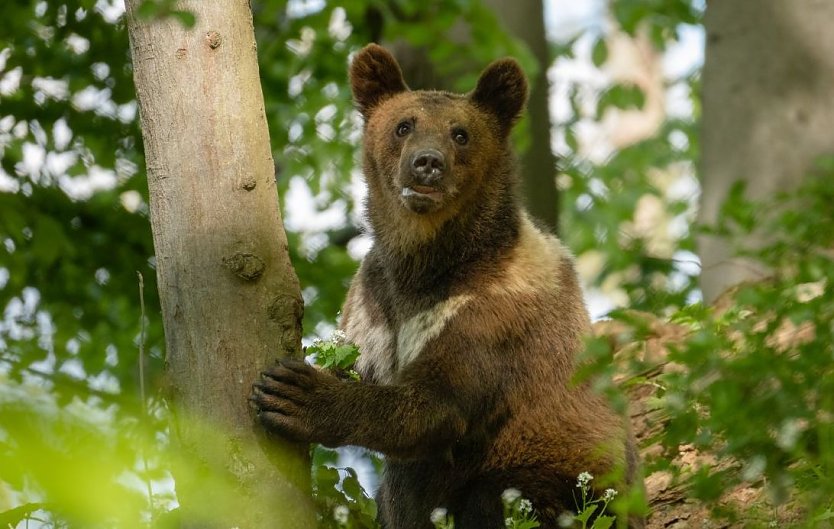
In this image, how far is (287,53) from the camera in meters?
11.6

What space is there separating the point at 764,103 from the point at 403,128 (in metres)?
4.51

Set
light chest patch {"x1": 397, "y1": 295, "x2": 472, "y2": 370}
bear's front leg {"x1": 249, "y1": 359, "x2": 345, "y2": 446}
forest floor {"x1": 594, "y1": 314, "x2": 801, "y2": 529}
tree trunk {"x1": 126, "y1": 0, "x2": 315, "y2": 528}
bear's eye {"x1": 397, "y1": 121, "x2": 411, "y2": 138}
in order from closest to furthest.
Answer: tree trunk {"x1": 126, "y1": 0, "x2": 315, "y2": 528} < bear's front leg {"x1": 249, "y1": 359, "x2": 345, "y2": 446} < forest floor {"x1": 594, "y1": 314, "x2": 801, "y2": 529} < light chest patch {"x1": 397, "y1": 295, "x2": 472, "y2": 370} < bear's eye {"x1": 397, "y1": 121, "x2": 411, "y2": 138}

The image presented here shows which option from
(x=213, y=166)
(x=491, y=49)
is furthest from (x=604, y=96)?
(x=213, y=166)

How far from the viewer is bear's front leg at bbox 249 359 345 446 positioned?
478cm

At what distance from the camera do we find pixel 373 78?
23.8 feet

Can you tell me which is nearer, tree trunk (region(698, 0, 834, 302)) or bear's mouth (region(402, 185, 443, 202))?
bear's mouth (region(402, 185, 443, 202))

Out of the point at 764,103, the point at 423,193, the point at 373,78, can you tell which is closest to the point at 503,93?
Result: the point at 373,78

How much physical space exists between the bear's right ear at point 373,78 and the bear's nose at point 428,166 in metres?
0.95

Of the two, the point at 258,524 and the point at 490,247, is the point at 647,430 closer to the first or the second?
the point at 490,247

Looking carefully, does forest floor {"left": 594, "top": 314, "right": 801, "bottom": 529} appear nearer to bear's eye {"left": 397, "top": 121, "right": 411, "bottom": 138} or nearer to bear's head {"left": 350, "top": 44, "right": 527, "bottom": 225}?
bear's head {"left": 350, "top": 44, "right": 527, "bottom": 225}

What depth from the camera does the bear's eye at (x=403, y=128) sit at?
6.80 m

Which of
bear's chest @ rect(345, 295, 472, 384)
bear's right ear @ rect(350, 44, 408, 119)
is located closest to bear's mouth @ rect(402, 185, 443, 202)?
bear's chest @ rect(345, 295, 472, 384)

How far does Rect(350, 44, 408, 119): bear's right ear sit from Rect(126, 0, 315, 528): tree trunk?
2.45 meters

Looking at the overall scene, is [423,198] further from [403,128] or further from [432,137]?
[403,128]
